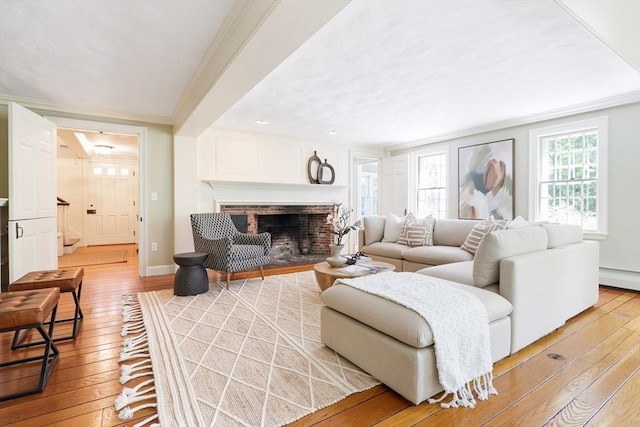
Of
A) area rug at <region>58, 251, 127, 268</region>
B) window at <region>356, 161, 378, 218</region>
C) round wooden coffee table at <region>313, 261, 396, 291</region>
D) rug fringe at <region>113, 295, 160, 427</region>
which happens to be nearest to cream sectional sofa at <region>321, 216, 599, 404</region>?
round wooden coffee table at <region>313, 261, 396, 291</region>

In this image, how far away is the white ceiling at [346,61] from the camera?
6.59ft

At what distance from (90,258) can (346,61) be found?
6037 millimetres

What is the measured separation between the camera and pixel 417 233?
167 inches

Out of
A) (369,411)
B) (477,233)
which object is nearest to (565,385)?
(369,411)

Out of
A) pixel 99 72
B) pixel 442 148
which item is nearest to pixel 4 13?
pixel 99 72

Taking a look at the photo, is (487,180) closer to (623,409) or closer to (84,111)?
(623,409)

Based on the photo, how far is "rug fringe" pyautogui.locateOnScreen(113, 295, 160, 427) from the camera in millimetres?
1467

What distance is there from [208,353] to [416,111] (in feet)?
12.7

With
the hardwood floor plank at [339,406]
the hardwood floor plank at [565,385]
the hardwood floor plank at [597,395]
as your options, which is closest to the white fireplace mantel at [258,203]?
the hardwood floor plank at [339,406]

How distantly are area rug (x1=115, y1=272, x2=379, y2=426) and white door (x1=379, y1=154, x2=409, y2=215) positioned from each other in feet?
13.0

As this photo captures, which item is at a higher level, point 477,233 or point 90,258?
point 477,233

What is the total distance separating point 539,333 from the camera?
215cm

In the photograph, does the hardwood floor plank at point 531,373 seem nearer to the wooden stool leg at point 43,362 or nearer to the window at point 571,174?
the window at point 571,174

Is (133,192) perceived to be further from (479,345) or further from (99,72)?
(479,345)
